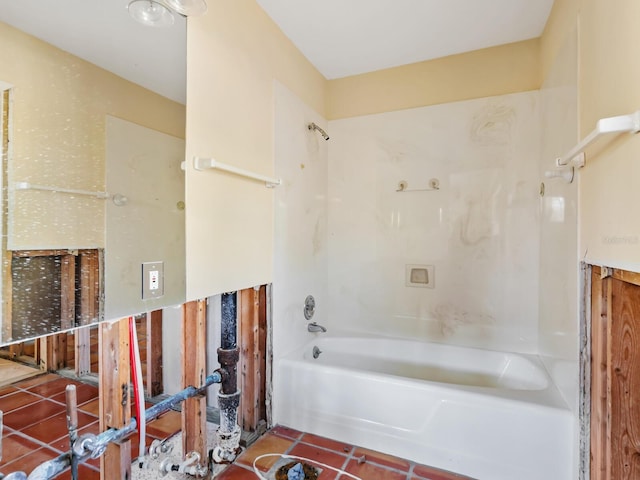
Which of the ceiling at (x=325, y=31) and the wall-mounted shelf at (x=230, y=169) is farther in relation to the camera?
the wall-mounted shelf at (x=230, y=169)

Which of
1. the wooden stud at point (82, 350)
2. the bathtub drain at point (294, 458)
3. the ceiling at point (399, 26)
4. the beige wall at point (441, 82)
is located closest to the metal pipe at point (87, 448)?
the wooden stud at point (82, 350)

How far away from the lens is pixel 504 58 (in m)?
2.20

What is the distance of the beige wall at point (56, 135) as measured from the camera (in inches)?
37.1

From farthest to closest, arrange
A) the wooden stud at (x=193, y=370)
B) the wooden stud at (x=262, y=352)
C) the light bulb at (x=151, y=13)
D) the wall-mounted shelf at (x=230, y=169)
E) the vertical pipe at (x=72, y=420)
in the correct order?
1. the wooden stud at (x=262, y=352)
2. the wooden stud at (x=193, y=370)
3. the wall-mounted shelf at (x=230, y=169)
4. the light bulb at (x=151, y=13)
5. the vertical pipe at (x=72, y=420)

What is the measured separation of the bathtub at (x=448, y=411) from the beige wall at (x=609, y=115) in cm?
81

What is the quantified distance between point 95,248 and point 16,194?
29cm

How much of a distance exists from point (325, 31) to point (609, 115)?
1.65m

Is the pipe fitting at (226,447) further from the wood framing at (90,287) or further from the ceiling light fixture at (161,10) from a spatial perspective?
the ceiling light fixture at (161,10)

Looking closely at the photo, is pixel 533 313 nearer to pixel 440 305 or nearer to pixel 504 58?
pixel 440 305

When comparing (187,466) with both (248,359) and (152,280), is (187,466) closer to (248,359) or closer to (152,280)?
(248,359)

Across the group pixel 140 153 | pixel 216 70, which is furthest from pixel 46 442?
pixel 216 70

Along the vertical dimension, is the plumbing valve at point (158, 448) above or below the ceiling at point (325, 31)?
below

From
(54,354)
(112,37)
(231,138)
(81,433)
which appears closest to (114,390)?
(54,354)

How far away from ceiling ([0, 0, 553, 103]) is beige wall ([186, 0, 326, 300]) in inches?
4.4
